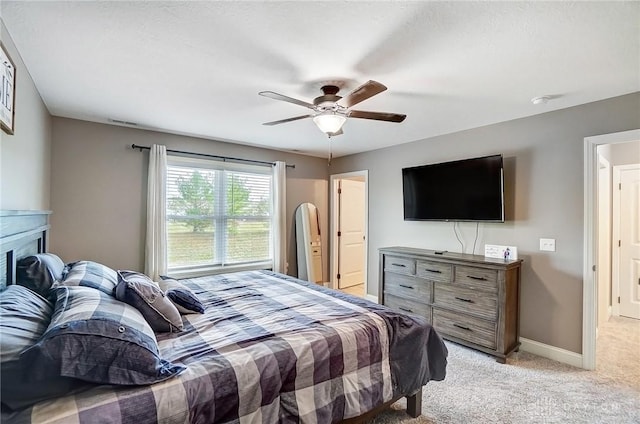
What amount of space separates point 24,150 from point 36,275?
0.95 m

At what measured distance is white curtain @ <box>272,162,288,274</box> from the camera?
473 centimetres

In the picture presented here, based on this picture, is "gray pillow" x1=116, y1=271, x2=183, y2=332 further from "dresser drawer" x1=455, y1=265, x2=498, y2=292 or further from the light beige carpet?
"dresser drawer" x1=455, y1=265, x2=498, y2=292

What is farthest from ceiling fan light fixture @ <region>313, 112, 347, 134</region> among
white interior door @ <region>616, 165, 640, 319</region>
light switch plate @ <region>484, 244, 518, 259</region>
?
white interior door @ <region>616, 165, 640, 319</region>

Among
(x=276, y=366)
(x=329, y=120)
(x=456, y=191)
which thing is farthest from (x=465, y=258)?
(x=276, y=366)

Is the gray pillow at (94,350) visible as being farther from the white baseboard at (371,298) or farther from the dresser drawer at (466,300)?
the white baseboard at (371,298)

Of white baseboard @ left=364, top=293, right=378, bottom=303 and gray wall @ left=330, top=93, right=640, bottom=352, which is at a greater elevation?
gray wall @ left=330, top=93, right=640, bottom=352

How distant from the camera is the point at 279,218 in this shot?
4.73m

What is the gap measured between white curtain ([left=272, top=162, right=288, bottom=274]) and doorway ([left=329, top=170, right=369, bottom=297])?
107 cm

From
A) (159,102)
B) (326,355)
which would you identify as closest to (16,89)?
(159,102)

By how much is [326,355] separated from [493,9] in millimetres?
2002

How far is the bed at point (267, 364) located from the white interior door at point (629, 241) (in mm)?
3729

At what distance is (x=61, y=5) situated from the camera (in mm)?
1522

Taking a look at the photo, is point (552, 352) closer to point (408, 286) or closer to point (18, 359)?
point (408, 286)

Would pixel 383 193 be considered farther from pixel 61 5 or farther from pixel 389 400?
pixel 61 5
